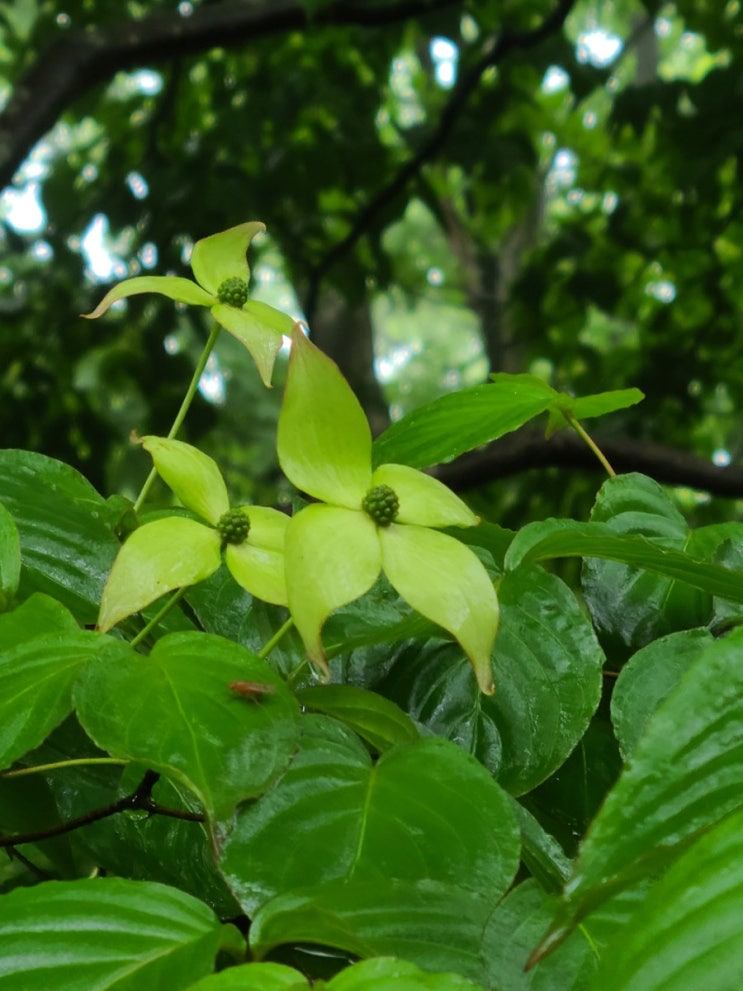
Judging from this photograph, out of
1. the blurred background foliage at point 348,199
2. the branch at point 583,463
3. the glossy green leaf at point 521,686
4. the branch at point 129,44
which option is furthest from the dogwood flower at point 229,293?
the blurred background foliage at point 348,199

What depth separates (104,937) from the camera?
20 cm

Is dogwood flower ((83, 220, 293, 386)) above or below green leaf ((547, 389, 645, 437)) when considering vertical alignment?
above

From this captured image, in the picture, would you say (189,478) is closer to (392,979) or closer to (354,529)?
(354,529)

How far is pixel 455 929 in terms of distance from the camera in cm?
21

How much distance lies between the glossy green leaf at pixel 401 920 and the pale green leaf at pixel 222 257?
0.22 m

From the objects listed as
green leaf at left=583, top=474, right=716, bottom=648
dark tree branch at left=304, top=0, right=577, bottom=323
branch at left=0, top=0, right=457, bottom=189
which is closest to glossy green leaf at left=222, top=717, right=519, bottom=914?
green leaf at left=583, top=474, right=716, bottom=648

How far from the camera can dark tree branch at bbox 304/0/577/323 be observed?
1874 mm

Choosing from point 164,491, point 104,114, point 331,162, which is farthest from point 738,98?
point 104,114

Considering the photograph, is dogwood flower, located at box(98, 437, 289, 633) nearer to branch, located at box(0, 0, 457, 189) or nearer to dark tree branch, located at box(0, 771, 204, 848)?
dark tree branch, located at box(0, 771, 204, 848)

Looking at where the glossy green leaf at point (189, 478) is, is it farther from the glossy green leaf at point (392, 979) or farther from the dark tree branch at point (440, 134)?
the dark tree branch at point (440, 134)

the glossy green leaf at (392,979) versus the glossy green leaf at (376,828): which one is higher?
the glossy green leaf at (392,979)

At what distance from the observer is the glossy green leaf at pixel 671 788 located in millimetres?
161

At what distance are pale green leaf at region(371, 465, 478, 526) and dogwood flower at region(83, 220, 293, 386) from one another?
0.23ft

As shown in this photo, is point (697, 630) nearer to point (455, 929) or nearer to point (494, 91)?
point (455, 929)
